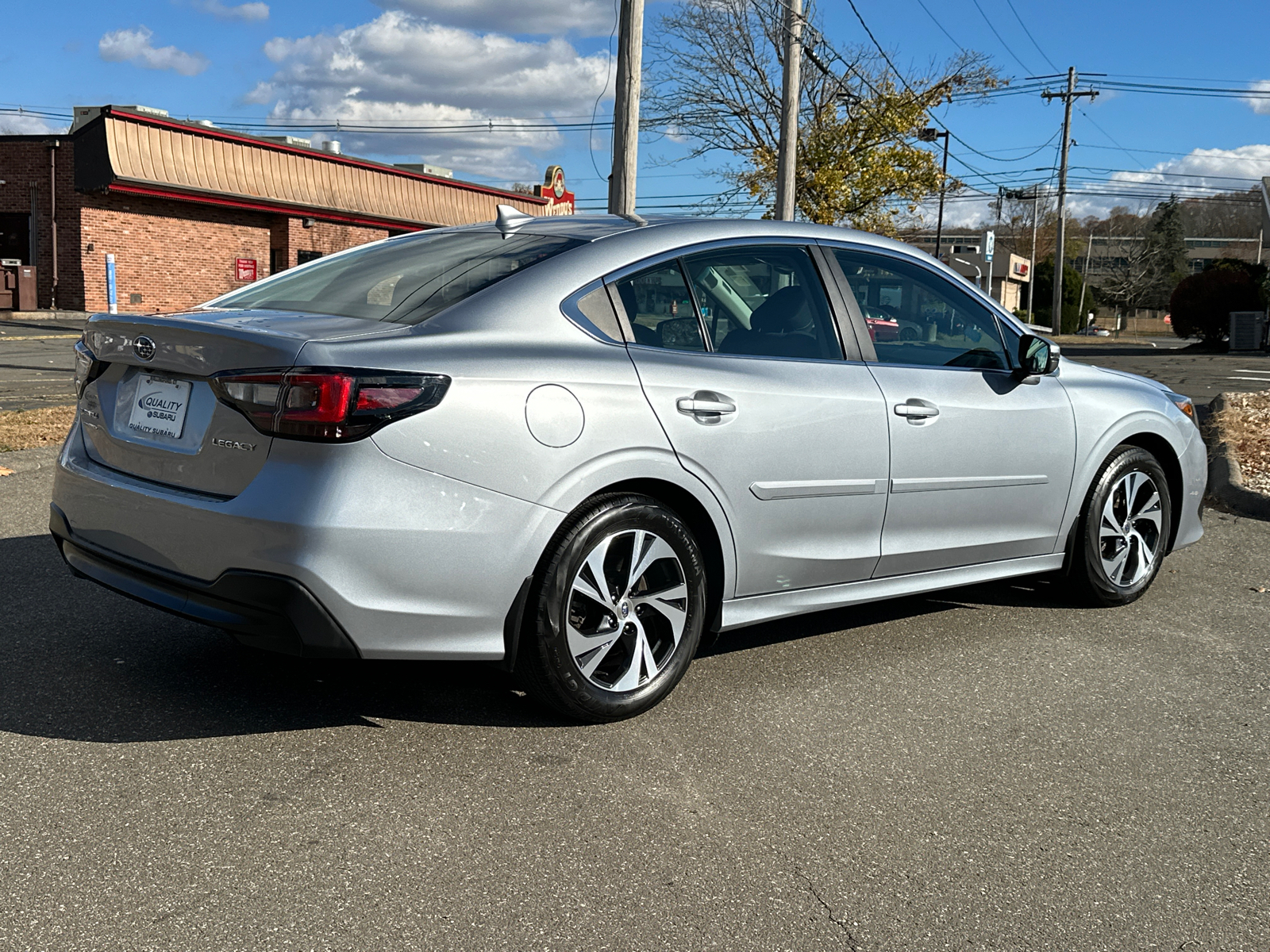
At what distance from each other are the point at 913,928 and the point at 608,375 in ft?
5.86

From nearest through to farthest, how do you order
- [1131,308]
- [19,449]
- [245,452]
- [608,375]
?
[245,452] → [608,375] → [19,449] → [1131,308]

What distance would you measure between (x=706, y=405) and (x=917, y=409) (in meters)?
1.04

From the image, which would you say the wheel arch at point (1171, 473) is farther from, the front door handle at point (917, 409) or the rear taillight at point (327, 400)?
the rear taillight at point (327, 400)

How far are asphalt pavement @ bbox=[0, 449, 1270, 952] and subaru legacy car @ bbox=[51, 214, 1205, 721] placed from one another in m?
0.35

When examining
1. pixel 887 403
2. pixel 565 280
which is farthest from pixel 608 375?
pixel 887 403

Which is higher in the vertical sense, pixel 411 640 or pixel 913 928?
pixel 411 640

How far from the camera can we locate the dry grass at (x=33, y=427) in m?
8.52

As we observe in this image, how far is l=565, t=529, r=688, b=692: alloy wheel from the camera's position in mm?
3666

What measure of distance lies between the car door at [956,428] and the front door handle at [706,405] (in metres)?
0.79

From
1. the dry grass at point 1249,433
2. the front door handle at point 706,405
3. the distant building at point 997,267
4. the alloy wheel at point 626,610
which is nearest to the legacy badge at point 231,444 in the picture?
the alloy wheel at point 626,610

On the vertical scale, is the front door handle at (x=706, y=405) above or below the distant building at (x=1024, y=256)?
below

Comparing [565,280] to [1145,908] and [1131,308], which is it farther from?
[1131,308]

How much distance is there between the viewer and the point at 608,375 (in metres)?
3.68

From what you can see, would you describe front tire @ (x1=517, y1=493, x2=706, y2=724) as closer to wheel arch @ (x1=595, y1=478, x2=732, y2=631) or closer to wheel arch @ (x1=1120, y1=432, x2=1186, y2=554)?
wheel arch @ (x1=595, y1=478, x2=732, y2=631)
